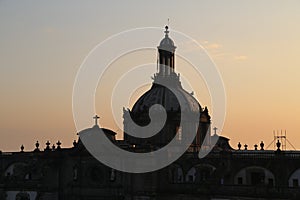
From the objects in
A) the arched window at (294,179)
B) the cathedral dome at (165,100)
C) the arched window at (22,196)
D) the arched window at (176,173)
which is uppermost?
the cathedral dome at (165,100)

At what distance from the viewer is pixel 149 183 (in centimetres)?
5169

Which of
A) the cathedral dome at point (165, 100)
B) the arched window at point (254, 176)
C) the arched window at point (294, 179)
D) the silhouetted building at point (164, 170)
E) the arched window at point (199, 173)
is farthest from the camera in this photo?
the cathedral dome at point (165, 100)

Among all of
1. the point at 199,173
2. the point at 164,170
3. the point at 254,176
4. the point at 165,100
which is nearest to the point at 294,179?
the point at 254,176

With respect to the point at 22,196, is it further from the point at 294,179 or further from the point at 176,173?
the point at 294,179

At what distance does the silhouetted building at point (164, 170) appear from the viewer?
156 ft

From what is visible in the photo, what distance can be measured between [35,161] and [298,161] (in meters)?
27.8

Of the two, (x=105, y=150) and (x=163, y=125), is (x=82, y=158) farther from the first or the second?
(x=163, y=125)

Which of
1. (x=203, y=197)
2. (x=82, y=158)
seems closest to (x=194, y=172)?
(x=203, y=197)

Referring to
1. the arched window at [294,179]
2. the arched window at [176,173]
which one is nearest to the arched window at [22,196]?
the arched window at [176,173]

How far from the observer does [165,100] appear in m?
60.8

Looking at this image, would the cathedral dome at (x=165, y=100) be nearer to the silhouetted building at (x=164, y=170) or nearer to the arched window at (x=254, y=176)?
the silhouetted building at (x=164, y=170)

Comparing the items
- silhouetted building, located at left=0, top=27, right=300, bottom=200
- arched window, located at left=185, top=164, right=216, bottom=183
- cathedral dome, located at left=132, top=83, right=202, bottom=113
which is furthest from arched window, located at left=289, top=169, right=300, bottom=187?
cathedral dome, located at left=132, top=83, right=202, bottom=113

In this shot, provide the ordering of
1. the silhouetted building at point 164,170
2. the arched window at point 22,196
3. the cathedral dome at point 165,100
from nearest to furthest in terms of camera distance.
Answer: the silhouetted building at point 164,170 → the cathedral dome at point 165,100 → the arched window at point 22,196

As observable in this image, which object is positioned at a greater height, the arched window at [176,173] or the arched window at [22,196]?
the arched window at [176,173]
